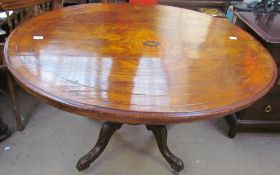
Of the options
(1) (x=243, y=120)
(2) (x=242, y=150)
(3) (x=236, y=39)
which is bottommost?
(2) (x=242, y=150)

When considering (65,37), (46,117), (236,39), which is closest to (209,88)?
(236,39)

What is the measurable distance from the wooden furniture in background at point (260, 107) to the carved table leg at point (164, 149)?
0.56m

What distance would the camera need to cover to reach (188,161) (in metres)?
1.73

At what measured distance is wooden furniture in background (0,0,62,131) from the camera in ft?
4.93

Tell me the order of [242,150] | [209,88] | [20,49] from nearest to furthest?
1. [209,88]
2. [20,49]
3. [242,150]

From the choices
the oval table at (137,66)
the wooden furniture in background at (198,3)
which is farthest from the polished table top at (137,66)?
the wooden furniture in background at (198,3)

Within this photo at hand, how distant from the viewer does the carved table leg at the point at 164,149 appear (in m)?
1.58

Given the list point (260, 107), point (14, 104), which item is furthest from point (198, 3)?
point (14, 104)

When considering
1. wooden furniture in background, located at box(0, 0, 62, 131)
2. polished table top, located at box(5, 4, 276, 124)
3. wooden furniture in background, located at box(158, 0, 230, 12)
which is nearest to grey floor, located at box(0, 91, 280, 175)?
wooden furniture in background, located at box(0, 0, 62, 131)

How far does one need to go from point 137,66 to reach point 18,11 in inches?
46.7

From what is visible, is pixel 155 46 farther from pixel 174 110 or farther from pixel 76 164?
pixel 76 164

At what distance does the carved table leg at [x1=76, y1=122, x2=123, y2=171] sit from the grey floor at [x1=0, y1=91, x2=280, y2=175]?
5cm

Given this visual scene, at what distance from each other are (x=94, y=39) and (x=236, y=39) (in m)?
0.71

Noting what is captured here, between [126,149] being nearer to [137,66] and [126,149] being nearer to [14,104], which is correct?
[14,104]
